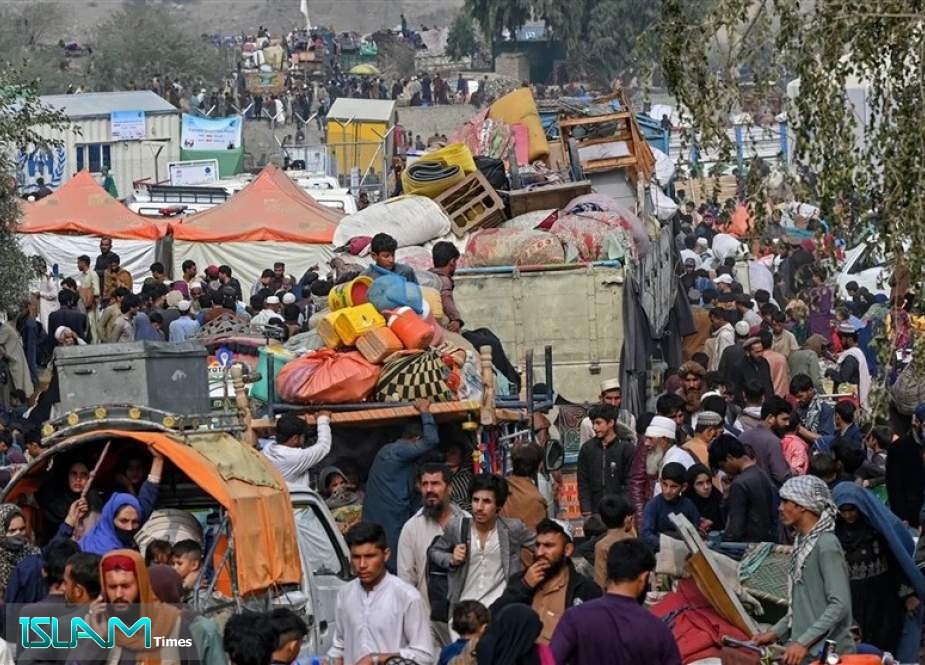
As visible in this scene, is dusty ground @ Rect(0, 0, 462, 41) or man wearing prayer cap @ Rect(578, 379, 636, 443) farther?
dusty ground @ Rect(0, 0, 462, 41)

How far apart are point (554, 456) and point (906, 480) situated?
3.08 m

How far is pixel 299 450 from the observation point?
1332cm

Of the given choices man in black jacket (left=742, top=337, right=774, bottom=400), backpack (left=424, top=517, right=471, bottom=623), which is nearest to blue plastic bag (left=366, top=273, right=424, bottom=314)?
backpack (left=424, top=517, right=471, bottom=623)

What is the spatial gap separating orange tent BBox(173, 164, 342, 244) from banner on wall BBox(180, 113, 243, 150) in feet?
69.4

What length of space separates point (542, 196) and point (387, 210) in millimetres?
1504

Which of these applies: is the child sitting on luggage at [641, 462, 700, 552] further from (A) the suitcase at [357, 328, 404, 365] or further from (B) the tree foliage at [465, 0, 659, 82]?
(B) the tree foliage at [465, 0, 659, 82]

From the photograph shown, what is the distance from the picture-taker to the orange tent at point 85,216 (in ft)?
101

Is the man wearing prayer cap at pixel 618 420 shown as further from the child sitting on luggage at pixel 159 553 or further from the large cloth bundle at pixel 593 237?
the child sitting on luggage at pixel 159 553

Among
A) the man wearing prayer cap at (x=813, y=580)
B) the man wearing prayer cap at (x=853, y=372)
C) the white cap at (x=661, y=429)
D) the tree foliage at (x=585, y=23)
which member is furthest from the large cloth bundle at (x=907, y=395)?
the tree foliage at (x=585, y=23)

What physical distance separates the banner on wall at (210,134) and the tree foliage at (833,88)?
41.9 metres

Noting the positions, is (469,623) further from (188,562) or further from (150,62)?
(150,62)

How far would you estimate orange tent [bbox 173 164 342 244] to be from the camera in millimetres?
30281

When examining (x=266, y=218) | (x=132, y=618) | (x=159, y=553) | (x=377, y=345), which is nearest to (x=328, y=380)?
(x=377, y=345)

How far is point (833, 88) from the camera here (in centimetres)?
1062
